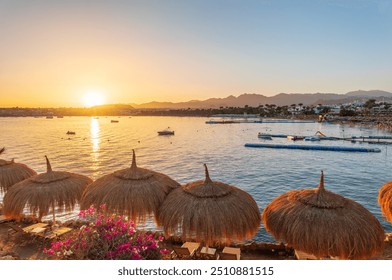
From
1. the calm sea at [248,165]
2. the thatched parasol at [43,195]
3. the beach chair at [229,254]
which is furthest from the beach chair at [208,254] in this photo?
the calm sea at [248,165]

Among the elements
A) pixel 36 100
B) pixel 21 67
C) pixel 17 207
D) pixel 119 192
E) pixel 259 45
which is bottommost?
pixel 17 207

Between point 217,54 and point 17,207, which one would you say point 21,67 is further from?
point 217,54

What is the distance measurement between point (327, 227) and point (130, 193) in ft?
10.5

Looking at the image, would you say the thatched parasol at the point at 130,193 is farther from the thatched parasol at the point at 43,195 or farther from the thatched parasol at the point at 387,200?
the thatched parasol at the point at 387,200

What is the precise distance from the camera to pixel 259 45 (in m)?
5.21

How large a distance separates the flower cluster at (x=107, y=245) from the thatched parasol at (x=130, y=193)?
1.64m

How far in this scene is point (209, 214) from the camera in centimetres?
467

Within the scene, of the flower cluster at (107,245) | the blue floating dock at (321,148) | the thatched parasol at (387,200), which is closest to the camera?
the flower cluster at (107,245)

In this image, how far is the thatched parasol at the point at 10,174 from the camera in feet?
24.0

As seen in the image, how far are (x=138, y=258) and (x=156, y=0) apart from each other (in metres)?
3.83

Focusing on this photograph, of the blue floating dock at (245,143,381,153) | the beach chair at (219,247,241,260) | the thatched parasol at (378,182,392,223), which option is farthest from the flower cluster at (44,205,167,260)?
the blue floating dock at (245,143,381,153)

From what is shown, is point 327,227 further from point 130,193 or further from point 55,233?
point 55,233

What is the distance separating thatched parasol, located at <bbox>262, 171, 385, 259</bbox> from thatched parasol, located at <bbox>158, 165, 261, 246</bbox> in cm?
50
